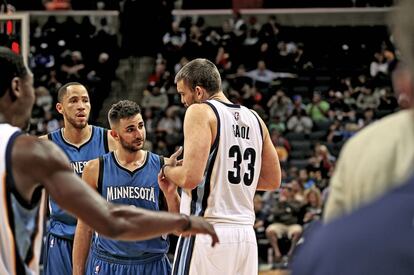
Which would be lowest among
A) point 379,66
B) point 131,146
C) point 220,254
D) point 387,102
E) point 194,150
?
point 220,254

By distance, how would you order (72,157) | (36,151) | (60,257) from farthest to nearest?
(72,157)
(60,257)
(36,151)

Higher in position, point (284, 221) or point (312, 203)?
point (312, 203)

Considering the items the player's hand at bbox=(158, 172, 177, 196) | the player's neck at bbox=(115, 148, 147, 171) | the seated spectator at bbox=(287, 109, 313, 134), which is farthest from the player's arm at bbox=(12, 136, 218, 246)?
the seated spectator at bbox=(287, 109, 313, 134)

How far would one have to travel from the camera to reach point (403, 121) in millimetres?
1850

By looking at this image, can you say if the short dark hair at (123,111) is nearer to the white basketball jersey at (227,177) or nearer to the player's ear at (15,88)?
the white basketball jersey at (227,177)

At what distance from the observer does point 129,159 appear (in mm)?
6965

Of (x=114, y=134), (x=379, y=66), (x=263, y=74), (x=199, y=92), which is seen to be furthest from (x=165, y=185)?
(x=379, y=66)

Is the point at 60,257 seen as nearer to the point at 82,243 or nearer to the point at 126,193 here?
the point at 82,243

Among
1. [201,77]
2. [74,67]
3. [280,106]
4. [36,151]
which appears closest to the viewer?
[36,151]

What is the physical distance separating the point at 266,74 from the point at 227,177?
15.7 meters

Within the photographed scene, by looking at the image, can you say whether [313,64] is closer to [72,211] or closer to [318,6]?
[318,6]

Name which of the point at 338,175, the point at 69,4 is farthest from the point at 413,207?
the point at 69,4

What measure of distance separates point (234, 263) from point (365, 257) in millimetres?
4430

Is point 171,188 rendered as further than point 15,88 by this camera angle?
Yes
